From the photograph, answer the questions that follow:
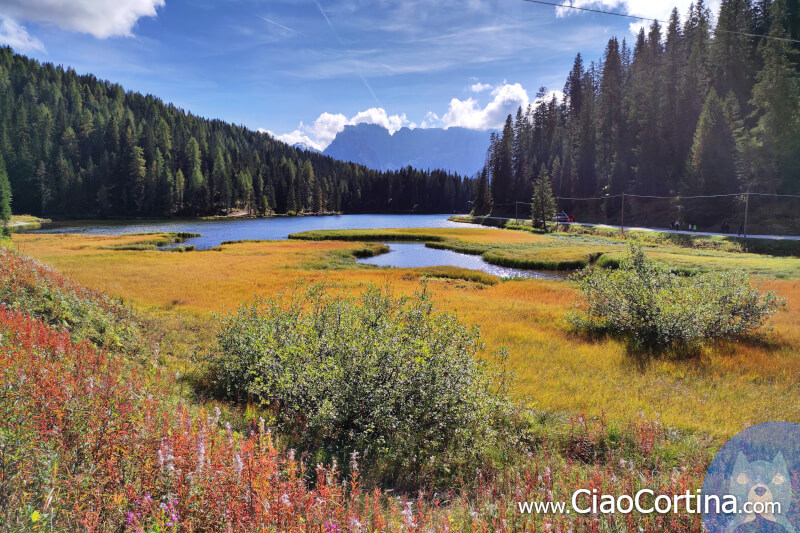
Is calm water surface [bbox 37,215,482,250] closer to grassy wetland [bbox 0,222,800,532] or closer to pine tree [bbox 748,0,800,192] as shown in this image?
grassy wetland [bbox 0,222,800,532]

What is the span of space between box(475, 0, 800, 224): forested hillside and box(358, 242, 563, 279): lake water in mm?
26511

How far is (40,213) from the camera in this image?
133m

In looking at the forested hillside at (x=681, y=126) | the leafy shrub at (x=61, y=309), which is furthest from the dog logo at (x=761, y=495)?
the forested hillside at (x=681, y=126)

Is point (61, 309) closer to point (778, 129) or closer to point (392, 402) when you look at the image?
point (392, 402)

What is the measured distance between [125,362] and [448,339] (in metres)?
7.81

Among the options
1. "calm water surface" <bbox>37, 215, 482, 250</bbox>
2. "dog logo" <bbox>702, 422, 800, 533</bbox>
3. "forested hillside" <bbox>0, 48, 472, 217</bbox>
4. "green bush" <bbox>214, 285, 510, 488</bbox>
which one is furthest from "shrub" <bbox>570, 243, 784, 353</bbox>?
"forested hillside" <bbox>0, 48, 472, 217</bbox>

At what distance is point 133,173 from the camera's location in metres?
138

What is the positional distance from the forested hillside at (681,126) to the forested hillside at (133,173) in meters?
78.7

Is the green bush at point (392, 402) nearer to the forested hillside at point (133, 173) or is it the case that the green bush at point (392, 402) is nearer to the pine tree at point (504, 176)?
the pine tree at point (504, 176)

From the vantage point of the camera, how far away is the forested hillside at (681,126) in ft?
174

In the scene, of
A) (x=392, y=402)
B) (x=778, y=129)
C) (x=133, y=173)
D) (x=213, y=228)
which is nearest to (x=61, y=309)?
(x=392, y=402)

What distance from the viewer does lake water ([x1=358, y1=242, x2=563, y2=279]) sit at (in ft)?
130

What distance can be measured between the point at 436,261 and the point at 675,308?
34.9 metres

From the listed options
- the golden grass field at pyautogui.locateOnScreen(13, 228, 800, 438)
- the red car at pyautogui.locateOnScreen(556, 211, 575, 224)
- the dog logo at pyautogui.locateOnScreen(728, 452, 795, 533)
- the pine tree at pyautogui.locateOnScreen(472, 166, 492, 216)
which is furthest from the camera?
the pine tree at pyautogui.locateOnScreen(472, 166, 492, 216)
